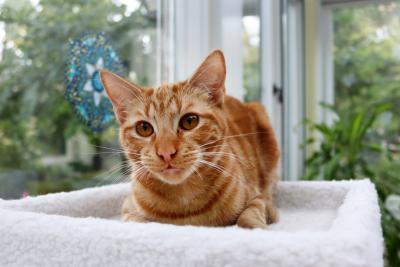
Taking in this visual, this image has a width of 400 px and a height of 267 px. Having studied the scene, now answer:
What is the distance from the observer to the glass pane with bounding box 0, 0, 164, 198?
94 cm

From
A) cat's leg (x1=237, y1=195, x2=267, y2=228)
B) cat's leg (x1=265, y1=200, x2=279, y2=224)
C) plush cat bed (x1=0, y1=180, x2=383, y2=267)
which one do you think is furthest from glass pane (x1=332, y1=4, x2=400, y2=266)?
plush cat bed (x1=0, y1=180, x2=383, y2=267)

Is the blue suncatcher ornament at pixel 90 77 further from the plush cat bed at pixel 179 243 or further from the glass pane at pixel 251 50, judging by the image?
the glass pane at pixel 251 50

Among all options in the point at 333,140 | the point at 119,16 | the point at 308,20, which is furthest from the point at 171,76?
the point at 308,20

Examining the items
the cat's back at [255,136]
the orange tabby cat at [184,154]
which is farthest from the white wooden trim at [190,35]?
the orange tabby cat at [184,154]

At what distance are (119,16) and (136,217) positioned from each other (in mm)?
668

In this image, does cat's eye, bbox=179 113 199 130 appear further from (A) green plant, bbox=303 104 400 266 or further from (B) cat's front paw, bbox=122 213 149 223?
(A) green plant, bbox=303 104 400 266

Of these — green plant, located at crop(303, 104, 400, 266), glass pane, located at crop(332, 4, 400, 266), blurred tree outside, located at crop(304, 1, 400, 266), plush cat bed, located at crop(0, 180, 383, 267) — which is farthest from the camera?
glass pane, located at crop(332, 4, 400, 266)

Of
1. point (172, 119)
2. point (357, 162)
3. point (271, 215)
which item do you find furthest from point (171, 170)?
point (357, 162)

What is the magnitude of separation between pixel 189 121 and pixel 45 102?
0.40 meters

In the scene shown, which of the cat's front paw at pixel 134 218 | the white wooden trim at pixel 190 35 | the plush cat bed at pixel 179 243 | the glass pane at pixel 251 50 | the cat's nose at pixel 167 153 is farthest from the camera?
the glass pane at pixel 251 50

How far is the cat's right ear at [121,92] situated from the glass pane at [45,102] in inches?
5.5

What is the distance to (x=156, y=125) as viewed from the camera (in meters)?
0.87

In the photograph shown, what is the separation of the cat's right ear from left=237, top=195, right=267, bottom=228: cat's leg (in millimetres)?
340

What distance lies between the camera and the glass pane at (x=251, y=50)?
6.50 ft
